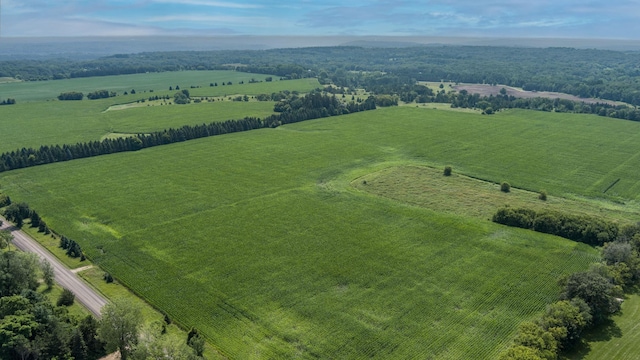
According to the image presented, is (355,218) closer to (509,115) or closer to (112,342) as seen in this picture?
(112,342)

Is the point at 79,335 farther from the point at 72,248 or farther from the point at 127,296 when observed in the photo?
the point at 72,248

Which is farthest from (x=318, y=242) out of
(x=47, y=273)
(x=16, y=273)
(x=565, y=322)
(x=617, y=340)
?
(x=617, y=340)

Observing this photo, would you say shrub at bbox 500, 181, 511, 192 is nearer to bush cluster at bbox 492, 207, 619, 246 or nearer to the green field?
bush cluster at bbox 492, 207, 619, 246

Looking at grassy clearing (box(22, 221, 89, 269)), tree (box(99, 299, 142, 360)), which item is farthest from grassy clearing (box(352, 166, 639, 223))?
tree (box(99, 299, 142, 360))

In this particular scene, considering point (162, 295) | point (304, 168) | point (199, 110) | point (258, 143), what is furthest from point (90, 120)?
point (162, 295)

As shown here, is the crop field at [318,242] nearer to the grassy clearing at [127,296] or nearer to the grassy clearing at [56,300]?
the grassy clearing at [127,296]

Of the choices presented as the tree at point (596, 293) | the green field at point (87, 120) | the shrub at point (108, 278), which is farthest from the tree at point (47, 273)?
the green field at point (87, 120)
